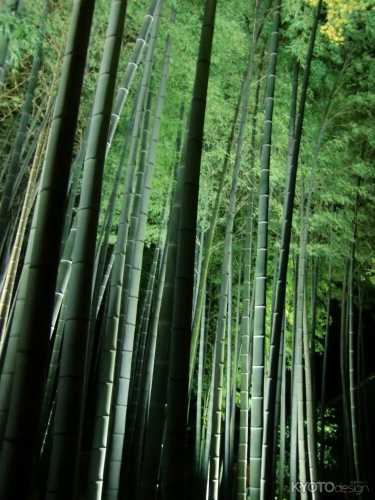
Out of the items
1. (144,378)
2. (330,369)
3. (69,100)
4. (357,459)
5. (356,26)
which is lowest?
(357,459)

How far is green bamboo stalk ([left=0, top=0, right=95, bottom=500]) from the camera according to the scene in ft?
5.06

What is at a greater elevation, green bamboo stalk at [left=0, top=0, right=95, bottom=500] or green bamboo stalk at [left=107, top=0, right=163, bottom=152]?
green bamboo stalk at [left=107, top=0, right=163, bottom=152]

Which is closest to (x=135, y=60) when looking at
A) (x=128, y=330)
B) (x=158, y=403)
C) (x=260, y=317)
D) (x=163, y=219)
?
(x=128, y=330)

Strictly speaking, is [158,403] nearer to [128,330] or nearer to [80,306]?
[80,306]

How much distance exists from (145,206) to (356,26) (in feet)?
13.1

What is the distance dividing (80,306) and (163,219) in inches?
158

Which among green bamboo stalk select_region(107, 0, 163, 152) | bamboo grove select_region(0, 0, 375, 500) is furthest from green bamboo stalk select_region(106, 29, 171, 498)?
green bamboo stalk select_region(107, 0, 163, 152)

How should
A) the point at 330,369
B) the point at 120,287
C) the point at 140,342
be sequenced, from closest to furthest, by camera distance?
the point at 120,287 < the point at 140,342 < the point at 330,369

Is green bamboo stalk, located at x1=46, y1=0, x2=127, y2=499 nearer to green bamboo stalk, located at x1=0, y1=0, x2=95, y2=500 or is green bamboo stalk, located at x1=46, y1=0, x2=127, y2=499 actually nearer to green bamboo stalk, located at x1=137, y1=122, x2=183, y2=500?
green bamboo stalk, located at x1=0, y1=0, x2=95, y2=500

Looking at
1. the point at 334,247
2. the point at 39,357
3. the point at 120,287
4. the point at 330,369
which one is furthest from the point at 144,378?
the point at 330,369

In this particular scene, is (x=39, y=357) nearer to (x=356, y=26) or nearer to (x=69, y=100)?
(x=69, y=100)

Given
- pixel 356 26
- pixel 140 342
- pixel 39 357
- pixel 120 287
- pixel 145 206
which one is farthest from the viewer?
pixel 140 342

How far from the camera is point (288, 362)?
31.0ft

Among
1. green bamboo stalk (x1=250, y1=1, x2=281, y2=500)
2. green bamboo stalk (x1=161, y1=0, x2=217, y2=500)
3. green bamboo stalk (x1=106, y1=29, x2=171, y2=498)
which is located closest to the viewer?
green bamboo stalk (x1=161, y1=0, x2=217, y2=500)
